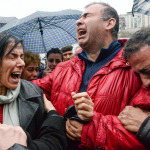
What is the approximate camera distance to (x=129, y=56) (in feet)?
5.41

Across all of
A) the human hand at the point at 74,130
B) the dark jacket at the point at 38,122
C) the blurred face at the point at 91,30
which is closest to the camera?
the dark jacket at the point at 38,122

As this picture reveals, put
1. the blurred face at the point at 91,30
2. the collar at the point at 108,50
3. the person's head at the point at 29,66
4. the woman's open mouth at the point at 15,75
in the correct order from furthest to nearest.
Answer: the person's head at the point at 29,66 < the blurred face at the point at 91,30 < the collar at the point at 108,50 < the woman's open mouth at the point at 15,75

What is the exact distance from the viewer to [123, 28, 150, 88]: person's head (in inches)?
59.9

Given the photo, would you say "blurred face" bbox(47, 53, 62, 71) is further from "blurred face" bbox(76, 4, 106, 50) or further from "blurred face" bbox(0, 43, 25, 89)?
"blurred face" bbox(0, 43, 25, 89)

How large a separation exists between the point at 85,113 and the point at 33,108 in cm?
62

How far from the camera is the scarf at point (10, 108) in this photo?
1.71m

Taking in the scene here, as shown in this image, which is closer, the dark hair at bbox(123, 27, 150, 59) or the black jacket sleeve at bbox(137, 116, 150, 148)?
the black jacket sleeve at bbox(137, 116, 150, 148)

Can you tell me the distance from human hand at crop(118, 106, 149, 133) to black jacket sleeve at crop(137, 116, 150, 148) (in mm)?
36

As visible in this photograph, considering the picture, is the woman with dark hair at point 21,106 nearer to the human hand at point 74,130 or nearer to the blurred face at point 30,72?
the human hand at point 74,130

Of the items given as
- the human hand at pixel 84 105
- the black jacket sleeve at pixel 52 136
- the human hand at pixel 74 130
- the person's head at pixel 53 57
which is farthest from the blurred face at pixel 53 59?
the human hand at pixel 84 105

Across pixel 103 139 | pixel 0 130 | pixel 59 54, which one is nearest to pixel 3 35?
pixel 0 130

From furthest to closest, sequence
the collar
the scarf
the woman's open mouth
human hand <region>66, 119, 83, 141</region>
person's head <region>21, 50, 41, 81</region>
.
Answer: person's head <region>21, 50, 41, 81</region> < the collar < the woman's open mouth < the scarf < human hand <region>66, 119, 83, 141</region>

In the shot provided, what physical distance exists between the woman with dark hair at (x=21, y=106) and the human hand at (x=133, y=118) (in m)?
0.56

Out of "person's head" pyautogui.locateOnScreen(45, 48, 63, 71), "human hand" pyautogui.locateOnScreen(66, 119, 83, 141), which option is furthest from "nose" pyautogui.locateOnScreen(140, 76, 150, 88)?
"person's head" pyautogui.locateOnScreen(45, 48, 63, 71)
